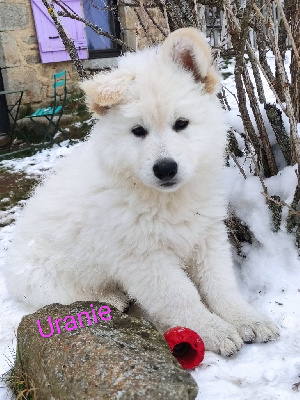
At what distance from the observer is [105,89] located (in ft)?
7.38

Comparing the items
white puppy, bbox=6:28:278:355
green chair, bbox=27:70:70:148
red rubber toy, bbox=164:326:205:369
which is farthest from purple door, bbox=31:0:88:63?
red rubber toy, bbox=164:326:205:369

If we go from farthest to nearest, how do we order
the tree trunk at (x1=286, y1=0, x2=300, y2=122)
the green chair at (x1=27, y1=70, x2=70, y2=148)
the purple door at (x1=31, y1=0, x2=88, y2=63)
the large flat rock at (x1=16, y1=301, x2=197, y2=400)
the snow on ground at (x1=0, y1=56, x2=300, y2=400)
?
the purple door at (x1=31, y1=0, x2=88, y2=63)
the green chair at (x1=27, y1=70, x2=70, y2=148)
the tree trunk at (x1=286, y1=0, x2=300, y2=122)
the snow on ground at (x1=0, y1=56, x2=300, y2=400)
the large flat rock at (x1=16, y1=301, x2=197, y2=400)

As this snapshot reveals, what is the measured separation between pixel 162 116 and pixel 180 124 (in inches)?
4.2

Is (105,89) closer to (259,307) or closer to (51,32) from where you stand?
(259,307)

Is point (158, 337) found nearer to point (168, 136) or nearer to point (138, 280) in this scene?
point (138, 280)

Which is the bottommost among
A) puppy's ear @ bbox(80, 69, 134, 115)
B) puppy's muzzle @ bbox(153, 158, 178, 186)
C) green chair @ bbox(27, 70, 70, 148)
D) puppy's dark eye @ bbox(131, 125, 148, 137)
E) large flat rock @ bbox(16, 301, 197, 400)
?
green chair @ bbox(27, 70, 70, 148)

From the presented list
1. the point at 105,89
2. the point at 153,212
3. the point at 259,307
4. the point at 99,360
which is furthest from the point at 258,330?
the point at 105,89

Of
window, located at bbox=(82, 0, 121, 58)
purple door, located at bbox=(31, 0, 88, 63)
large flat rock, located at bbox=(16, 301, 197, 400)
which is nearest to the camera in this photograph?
large flat rock, located at bbox=(16, 301, 197, 400)

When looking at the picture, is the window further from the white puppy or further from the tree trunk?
the white puppy

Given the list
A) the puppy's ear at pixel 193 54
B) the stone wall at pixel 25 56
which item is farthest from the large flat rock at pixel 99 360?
the stone wall at pixel 25 56

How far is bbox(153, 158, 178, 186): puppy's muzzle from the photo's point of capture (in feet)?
7.05

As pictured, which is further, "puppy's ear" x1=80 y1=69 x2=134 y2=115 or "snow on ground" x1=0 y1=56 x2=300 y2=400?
"puppy's ear" x1=80 y1=69 x2=134 y2=115

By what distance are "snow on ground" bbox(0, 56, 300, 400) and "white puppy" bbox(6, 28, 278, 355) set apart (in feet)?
0.42

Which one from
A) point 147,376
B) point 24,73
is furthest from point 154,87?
point 24,73
